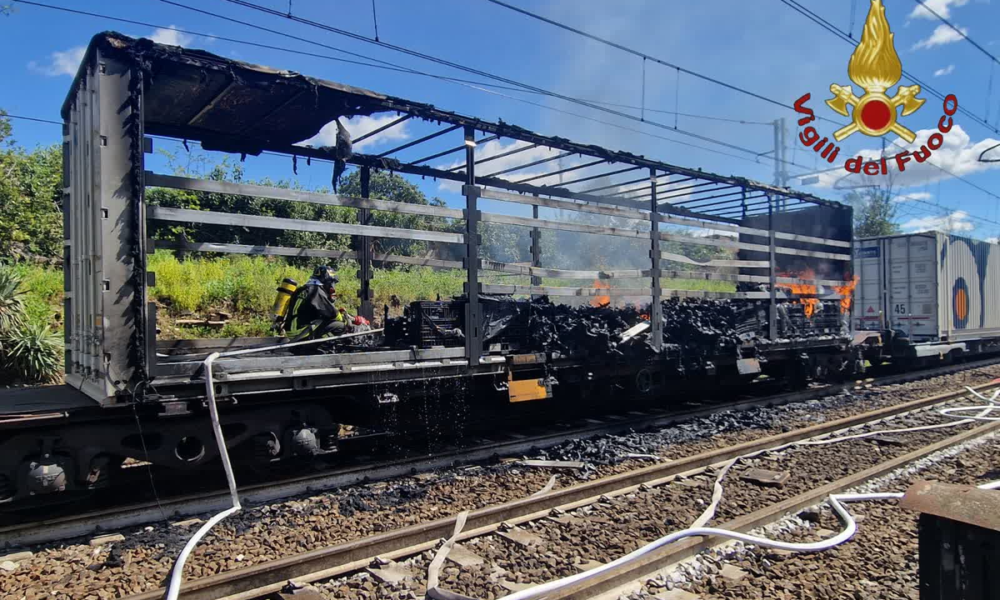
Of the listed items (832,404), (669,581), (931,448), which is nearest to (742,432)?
(931,448)

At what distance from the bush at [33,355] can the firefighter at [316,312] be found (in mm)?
5586

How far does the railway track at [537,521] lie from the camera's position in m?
3.70

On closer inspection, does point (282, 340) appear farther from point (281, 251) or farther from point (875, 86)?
point (875, 86)

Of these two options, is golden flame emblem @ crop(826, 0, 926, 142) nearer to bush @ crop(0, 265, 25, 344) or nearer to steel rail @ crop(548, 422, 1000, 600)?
steel rail @ crop(548, 422, 1000, 600)

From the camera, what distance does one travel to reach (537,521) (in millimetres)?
4898

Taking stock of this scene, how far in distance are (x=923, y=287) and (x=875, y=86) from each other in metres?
7.19

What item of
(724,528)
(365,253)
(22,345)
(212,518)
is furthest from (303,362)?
(22,345)

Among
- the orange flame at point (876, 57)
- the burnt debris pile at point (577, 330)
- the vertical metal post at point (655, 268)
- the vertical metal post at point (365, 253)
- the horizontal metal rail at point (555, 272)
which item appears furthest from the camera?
the orange flame at point (876, 57)

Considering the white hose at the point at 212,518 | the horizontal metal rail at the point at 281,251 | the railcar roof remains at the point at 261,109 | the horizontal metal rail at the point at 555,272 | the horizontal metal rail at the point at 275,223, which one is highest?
the railcar roof remains at the point at 261,109

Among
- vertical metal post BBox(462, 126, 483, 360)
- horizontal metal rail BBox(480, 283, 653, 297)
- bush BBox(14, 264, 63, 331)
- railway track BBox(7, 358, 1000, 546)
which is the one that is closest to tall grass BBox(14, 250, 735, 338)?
bush BBox(14, 264, 63, 331)

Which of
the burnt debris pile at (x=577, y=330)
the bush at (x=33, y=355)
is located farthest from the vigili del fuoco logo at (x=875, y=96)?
the bush at (x=33, y=355)

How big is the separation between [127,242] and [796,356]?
11274 mm

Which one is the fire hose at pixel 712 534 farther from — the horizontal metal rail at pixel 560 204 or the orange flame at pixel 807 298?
the orange flame at pixel 807 298

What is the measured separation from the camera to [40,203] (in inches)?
546
